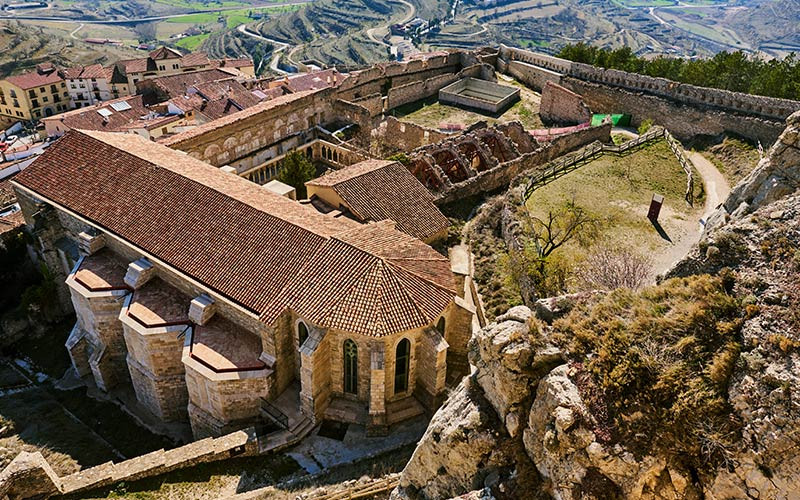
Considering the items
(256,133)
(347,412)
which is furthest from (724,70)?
(347,412)

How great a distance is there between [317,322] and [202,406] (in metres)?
8.03

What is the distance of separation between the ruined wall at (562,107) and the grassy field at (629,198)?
1036 centimetres

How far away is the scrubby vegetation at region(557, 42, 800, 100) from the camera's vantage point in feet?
173

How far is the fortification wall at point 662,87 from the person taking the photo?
161 ft

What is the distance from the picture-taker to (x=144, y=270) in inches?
1191

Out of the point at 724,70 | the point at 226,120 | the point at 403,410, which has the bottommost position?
the point at 403,410

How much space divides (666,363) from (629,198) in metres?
30.5

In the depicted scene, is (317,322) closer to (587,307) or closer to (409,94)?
(587,307)

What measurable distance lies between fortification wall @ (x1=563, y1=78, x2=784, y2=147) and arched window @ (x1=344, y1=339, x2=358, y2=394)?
4107cm

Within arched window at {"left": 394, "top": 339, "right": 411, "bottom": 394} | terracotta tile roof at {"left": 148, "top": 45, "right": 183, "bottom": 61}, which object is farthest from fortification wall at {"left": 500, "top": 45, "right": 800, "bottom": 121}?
terracotta tile roof at {"left": 148, "top": 45, "right": 183, "bottom": 61}

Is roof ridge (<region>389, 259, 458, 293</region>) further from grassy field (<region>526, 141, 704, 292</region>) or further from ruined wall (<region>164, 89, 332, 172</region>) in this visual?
ruined wall (<region>164, 89, 332, 172</region>)

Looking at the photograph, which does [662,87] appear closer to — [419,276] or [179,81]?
[419,276]

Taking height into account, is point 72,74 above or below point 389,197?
below

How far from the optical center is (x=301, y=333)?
26891 millimetres
